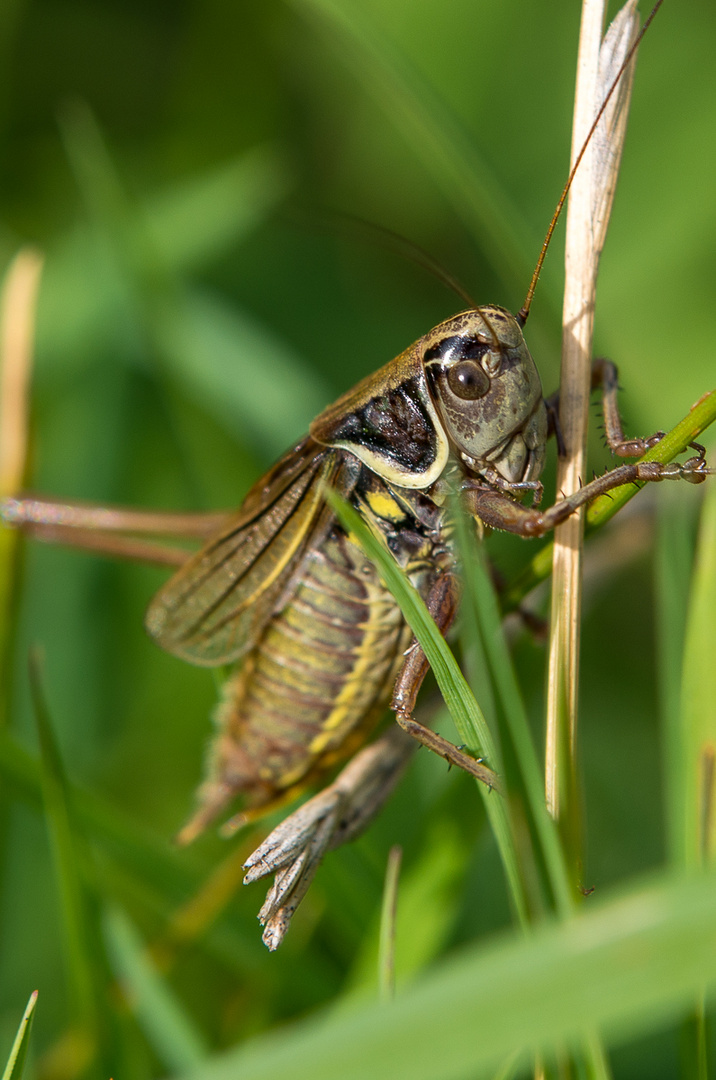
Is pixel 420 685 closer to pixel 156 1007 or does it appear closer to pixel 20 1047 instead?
pixel 156 1007

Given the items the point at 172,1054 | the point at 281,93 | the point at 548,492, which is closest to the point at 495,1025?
the point at 172,1054

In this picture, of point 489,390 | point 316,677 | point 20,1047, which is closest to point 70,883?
point 20,1047

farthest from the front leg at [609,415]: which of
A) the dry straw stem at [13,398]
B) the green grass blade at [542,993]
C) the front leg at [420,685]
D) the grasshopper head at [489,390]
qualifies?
the dry straw stem at [13,398]

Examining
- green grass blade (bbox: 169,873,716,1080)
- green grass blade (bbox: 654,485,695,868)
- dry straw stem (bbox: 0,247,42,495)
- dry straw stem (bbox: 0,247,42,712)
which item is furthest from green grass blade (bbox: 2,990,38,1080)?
dry straw stem (bbox: 0,247,42,495)

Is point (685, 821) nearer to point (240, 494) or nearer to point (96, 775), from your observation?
point (240, 494)

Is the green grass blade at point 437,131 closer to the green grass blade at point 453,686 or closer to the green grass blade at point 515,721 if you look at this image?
the green grass blade at point 453,686

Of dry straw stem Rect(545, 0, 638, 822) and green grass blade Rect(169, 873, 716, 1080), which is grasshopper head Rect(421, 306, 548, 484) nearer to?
dry straw stem Rect(545, 0, 638, 822)
